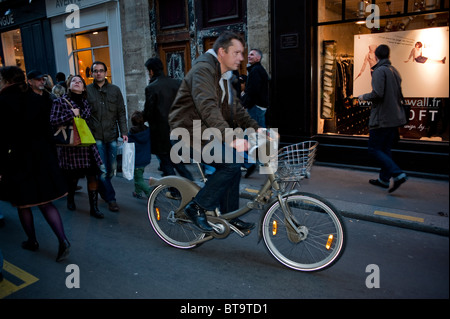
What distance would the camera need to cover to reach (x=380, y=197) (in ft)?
17.9

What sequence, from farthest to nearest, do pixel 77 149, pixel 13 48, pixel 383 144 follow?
pixel 13 48, pixel 383 144, pixel 77 149

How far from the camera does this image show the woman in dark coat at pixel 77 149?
470 cm

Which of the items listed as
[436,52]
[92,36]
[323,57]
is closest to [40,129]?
[323,57]

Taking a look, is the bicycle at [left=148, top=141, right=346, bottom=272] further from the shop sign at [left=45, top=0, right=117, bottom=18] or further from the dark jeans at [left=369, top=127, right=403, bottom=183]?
the shop sign at [left=45, top=0, right=117, bottom=18]

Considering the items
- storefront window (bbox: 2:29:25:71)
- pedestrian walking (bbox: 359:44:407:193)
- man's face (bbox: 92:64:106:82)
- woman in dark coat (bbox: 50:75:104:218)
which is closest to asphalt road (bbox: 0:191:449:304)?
woman in dark coat (bbox: 50:75:104:218)

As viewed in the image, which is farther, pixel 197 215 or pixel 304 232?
pixel 197 215

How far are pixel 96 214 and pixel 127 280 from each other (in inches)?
76.8

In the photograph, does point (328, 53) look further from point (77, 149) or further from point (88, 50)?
point (88, 50)

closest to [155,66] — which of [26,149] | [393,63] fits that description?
[26,149]

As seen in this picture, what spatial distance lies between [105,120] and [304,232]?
3.37 metres

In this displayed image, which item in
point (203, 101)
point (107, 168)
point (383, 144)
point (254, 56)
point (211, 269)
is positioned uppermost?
point (254, 56)

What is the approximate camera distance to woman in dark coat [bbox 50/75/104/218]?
4.70 metres
